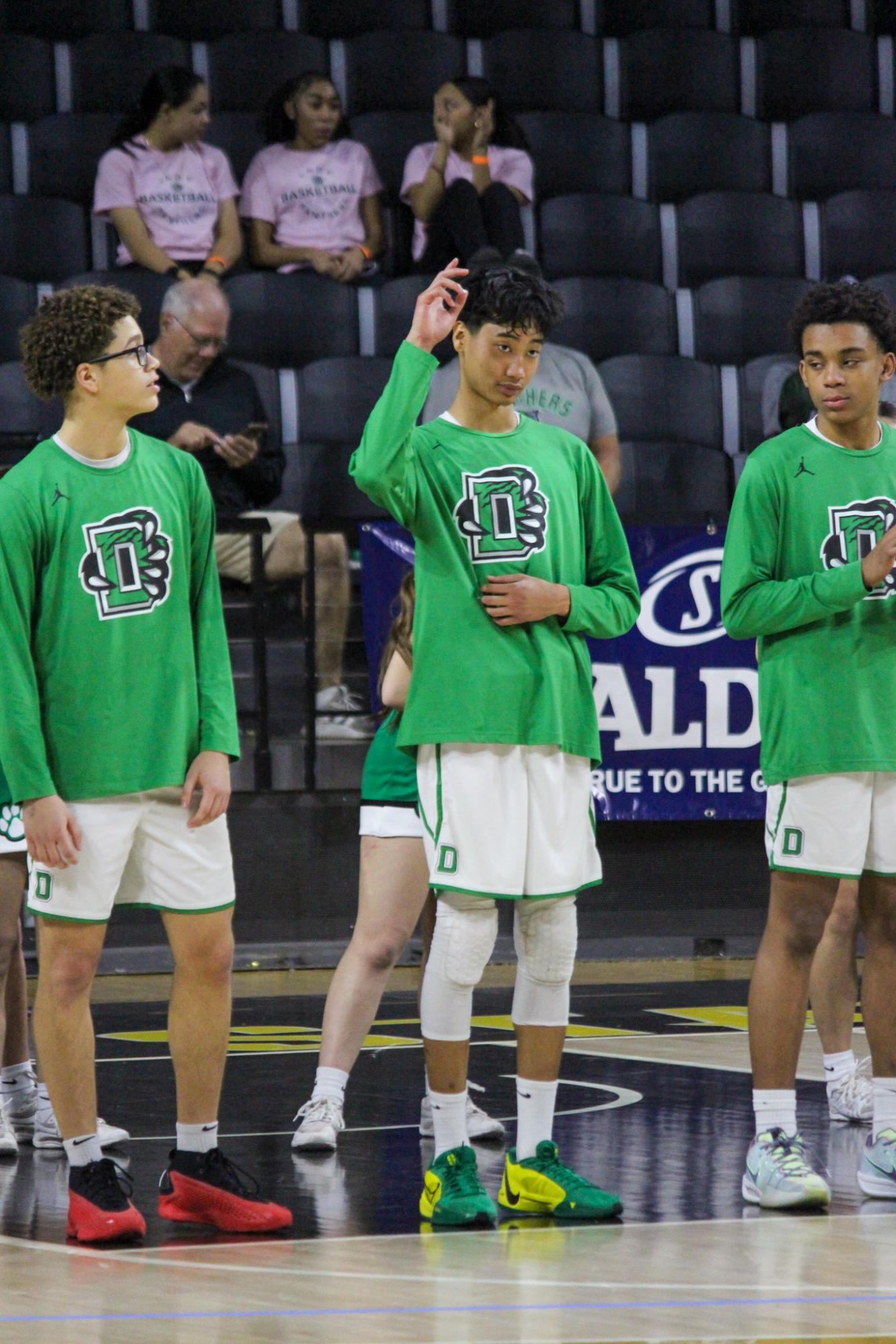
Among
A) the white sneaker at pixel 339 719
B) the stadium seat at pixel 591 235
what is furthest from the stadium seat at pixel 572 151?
the white sneaker at pixel 339 719

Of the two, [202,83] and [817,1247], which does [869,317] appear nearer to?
[817,1247]

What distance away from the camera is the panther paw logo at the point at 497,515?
155 inches

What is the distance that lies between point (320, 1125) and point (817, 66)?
798 centimetres

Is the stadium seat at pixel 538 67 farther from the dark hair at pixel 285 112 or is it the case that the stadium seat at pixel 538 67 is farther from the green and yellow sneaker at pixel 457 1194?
the green and yellow sneaker at pixel 457 1194

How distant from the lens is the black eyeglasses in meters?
3.82

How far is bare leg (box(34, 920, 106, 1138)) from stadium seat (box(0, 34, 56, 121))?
7231 mm

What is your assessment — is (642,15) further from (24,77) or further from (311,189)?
(24,77)

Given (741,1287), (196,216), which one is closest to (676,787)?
(196,216)

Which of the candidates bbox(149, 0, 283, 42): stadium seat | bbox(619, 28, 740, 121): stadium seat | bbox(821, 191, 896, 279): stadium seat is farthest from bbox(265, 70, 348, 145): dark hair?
bbox(821, 191, 896, 279): stadium seat

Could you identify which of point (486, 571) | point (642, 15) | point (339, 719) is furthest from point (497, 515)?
point (642, 15)

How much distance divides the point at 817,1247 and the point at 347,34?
8.38 metres

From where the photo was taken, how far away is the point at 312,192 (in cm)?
935

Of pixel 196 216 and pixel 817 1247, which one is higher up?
pixel 196 216

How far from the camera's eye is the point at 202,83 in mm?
9000
